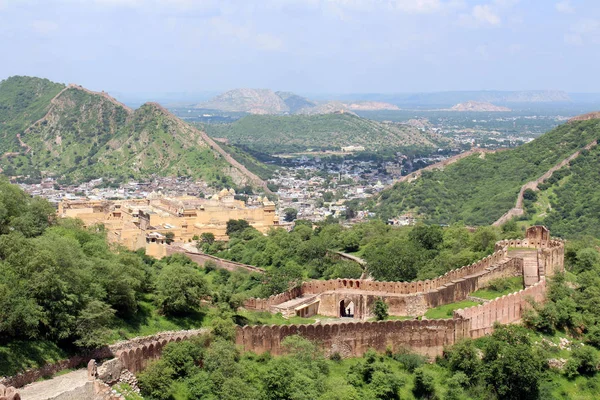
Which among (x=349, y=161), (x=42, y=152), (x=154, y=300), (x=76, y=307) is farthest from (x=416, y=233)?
(x=349, y=161)

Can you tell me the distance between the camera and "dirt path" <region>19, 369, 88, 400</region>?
75.7 feet

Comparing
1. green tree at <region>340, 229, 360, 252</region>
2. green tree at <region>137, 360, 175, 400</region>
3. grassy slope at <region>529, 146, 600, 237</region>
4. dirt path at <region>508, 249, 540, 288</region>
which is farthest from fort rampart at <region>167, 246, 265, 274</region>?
grassy slope at <region>529, 146, 600, 237</region>

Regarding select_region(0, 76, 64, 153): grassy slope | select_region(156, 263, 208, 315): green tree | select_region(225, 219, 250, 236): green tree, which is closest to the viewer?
select_region(156, 263, 208, 315): green tree

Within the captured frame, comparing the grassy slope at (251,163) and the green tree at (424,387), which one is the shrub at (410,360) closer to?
the green tree at (424,387)

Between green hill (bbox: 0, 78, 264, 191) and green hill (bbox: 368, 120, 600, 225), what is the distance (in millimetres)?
35645

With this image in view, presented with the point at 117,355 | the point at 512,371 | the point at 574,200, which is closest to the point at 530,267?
the point at 512,371

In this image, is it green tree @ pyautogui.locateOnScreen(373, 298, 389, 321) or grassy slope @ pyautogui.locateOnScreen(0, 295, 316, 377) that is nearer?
grassy slope @ pyautogui.locateOnScreen(0, 295, 316, 377)

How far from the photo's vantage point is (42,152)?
155000 mm

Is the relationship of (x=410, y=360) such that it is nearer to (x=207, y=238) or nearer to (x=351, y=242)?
(x=351, y=242)

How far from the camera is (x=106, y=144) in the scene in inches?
6196

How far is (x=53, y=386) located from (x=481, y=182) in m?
92.0

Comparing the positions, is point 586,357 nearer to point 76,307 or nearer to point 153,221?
point 76,307

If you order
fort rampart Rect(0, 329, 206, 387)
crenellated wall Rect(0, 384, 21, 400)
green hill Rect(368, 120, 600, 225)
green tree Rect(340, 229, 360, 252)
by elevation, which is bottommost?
green hill Rect(368, 120, 600, 225)

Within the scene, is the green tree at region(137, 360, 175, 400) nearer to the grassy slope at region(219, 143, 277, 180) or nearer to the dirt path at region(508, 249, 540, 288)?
the dirt path at region(508, 249, 540, 288)
